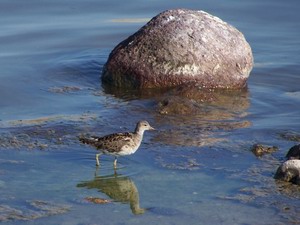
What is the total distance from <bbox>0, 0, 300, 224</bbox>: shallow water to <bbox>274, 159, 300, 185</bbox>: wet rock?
0.53 feet

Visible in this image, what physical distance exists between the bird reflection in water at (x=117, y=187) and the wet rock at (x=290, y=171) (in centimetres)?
203

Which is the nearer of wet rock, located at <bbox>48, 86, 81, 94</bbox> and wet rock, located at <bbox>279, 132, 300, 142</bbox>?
wet rock, located at <bbox>279, 132, 300, 142</bbox>

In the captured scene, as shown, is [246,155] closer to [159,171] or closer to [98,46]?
[159,171]

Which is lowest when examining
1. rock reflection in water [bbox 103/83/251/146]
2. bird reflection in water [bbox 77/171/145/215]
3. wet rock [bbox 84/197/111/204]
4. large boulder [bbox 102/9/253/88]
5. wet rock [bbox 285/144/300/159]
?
wet rock [bbox 84/197/111/204]

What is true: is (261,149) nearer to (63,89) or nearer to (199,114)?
(199,114)

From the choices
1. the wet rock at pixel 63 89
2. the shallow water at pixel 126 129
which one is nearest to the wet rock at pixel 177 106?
the shallow water at pixel 126 129

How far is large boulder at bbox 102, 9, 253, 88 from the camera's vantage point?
54.2ft

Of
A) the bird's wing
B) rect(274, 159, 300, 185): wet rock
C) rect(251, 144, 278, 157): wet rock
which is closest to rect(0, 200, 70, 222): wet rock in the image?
the bird's wing

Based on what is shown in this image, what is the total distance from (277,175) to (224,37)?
5.33 metres

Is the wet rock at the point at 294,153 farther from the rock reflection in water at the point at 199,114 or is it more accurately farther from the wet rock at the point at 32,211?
the wet rock at the point at 32,211

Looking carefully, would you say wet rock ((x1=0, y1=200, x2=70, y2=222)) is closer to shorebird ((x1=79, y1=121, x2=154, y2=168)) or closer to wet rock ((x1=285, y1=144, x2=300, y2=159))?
shorebird ((x1=79, y1=121, x2=154, y2=168))

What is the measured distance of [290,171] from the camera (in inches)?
470

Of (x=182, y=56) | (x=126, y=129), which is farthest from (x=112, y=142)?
(x=182, y=56)

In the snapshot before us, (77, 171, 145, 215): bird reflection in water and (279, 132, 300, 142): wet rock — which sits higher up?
(279, 132, 300, 142): wet rock
